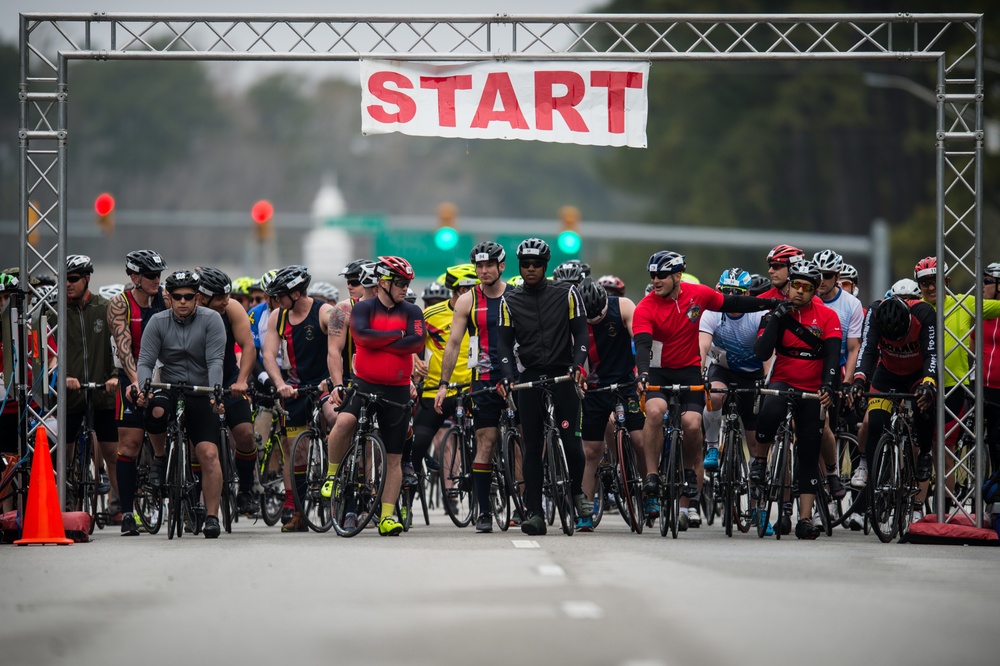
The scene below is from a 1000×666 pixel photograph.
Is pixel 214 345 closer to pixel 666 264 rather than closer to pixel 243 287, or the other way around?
pixel 666 264

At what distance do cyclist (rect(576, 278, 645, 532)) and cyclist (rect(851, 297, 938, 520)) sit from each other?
196 cm

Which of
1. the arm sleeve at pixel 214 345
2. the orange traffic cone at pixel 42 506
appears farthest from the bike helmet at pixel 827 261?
the orange traffic cone at pixel 42 506

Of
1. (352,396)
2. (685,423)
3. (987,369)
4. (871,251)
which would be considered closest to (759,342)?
(685,423)

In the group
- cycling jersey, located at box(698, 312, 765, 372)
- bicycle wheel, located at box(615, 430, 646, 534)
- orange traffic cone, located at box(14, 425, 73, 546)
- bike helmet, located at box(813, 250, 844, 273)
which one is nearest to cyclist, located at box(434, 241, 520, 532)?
bicycle wheel, located at box(615, 430, 646, 534)

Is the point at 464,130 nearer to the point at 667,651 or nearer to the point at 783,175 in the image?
the point at 667,651

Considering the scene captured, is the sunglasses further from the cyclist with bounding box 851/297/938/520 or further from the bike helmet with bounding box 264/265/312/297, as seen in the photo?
the bike helmet with bounding box 264/265/312/297

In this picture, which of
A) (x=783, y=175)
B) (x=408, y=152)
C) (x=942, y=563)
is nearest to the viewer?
(x=942, y=563)

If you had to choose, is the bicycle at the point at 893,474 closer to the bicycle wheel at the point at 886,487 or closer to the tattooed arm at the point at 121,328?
the bicycle wheel at the point at 886,487

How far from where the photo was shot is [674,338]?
15023mm

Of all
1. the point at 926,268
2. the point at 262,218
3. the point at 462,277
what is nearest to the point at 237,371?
the point at 462,277

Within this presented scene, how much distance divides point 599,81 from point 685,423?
3.09m

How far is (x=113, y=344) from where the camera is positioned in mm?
15727

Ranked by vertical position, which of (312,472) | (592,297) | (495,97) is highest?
(495,97)

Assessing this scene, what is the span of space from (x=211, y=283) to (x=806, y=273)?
16.2 ft
